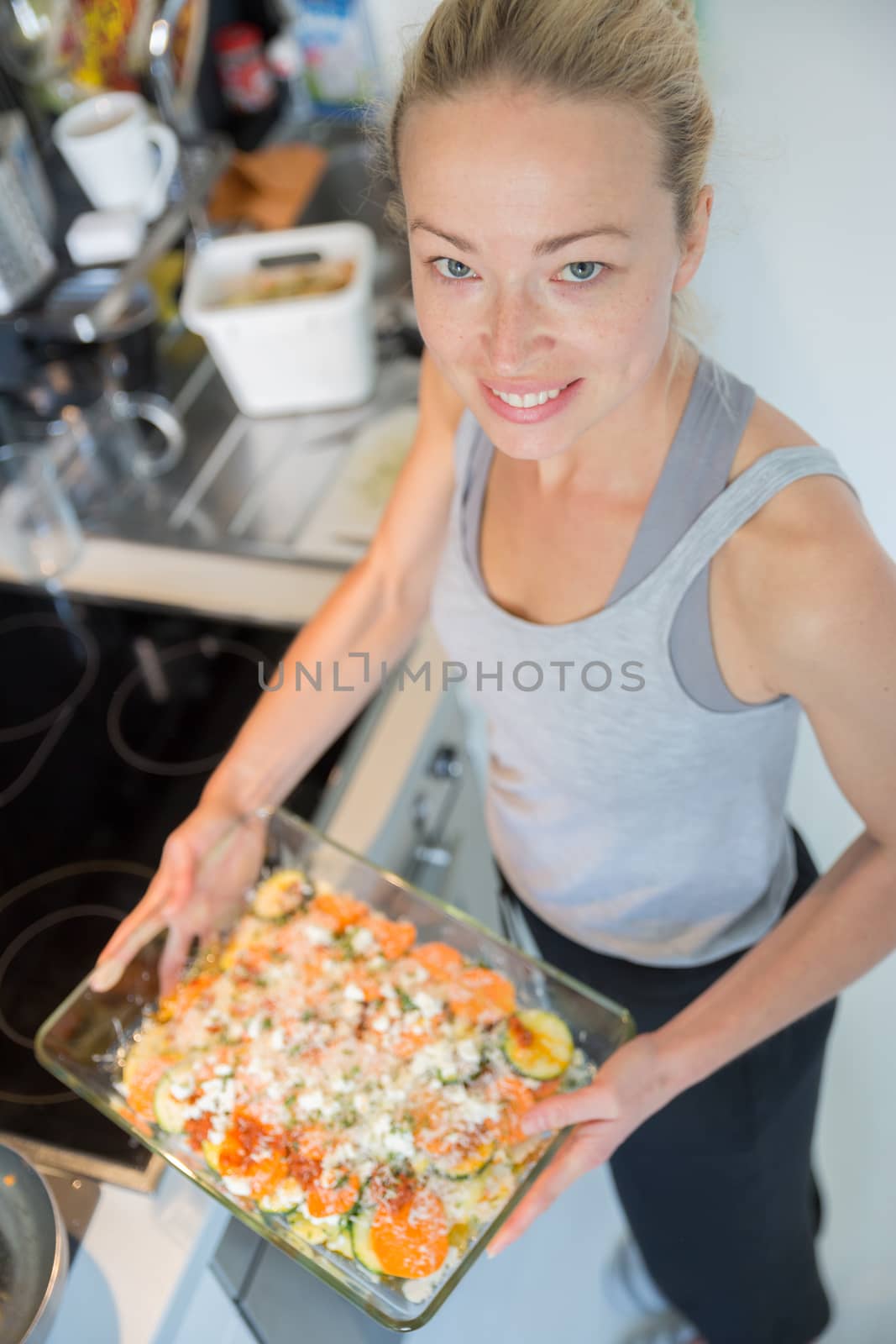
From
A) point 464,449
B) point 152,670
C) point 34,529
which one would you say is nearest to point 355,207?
point 34,529

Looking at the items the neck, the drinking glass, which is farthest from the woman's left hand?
the drinking glass

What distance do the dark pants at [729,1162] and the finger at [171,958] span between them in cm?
35

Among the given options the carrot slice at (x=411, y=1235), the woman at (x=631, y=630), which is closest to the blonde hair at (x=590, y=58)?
the woman at (x=631, y=630)

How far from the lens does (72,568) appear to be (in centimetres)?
142

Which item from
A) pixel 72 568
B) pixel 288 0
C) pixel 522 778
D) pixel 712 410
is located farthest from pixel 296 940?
pixel 288 0

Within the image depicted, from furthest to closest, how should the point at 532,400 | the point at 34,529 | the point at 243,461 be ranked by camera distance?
1. the point at 243,461
2. the point at 34,529
3. the point at 532,400

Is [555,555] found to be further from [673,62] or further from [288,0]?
[288,0]

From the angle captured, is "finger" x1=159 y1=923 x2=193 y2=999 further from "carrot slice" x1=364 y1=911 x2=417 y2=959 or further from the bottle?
the bottle

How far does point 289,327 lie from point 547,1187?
109 centimetres

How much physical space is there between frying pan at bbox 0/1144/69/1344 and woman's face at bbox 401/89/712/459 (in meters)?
0.62

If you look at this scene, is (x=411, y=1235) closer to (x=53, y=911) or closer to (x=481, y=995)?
(x=481, y=995)

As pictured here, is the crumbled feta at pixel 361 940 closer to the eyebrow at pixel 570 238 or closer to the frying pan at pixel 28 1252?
the frying pan at pixel 28 1252

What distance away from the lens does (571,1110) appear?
2.63 ft

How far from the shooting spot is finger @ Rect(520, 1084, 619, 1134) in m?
0.80
